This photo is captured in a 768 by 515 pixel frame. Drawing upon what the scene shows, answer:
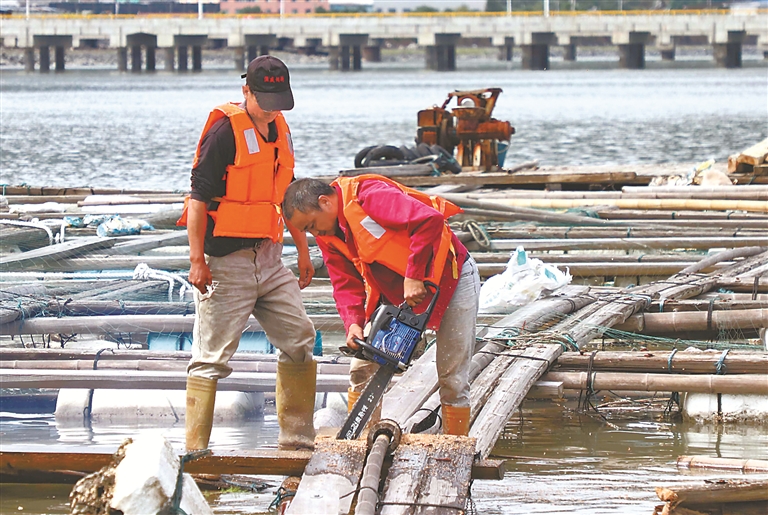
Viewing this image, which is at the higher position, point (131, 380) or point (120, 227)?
point (120, 227)

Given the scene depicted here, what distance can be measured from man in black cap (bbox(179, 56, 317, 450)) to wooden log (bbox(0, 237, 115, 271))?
17.6 ft

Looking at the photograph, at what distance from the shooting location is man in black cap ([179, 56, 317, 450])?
528 centimetres

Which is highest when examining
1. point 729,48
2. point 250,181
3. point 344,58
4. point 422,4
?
point 422,4

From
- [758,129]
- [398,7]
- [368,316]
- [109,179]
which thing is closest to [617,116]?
[758,129]

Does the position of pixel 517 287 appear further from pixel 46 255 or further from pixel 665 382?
pixel 46 255

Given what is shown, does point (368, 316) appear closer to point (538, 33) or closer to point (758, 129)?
point (758, 129)

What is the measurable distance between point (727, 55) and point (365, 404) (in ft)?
336

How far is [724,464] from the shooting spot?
569cm

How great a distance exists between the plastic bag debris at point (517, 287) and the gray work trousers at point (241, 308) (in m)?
3.63

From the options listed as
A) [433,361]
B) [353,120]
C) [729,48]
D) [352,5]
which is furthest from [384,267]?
[352,5]

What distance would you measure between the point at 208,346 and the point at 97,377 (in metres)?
1.64

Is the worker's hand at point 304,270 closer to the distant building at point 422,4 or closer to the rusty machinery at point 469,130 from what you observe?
the rusty machinery at point 469,130

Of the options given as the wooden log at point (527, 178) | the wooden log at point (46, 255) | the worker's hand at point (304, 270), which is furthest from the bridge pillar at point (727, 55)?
the worker's hand at point (304, 270)

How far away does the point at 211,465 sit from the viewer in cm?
503
